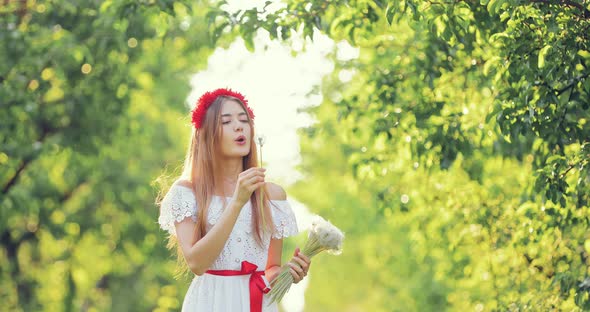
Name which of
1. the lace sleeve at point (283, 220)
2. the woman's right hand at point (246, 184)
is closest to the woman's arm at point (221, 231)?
the woman's right hand at point (246, 184)

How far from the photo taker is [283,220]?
544 cm

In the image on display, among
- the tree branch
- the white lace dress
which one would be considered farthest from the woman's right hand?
the tree branch

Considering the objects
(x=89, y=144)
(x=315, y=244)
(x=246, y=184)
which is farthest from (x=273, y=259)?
(x=89, y=144)

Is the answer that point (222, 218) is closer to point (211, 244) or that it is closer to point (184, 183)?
point (211, 244)

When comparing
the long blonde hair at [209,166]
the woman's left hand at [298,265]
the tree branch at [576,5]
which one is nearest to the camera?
the woman's left hand at [298,265]

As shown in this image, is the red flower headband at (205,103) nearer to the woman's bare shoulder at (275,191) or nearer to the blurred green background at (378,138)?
the woman's bare shoulder at (275,191)

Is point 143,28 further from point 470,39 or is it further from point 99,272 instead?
point 99,272

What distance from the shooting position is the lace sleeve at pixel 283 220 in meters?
5.40

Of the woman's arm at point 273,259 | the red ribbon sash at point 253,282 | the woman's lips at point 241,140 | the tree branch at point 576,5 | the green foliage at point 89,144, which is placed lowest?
the red ribbon sash at point 253,282

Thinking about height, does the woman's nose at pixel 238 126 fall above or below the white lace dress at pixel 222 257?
above

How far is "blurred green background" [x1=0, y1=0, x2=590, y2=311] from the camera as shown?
6195mm

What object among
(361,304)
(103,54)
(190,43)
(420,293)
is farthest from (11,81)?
(361,304)

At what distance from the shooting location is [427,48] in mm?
8234

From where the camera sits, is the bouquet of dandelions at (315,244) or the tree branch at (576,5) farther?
the tree branch at (576,5)
